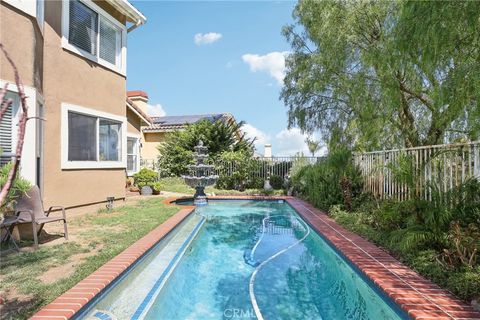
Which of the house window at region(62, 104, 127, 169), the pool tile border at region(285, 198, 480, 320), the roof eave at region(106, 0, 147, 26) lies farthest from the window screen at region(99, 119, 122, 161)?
the pool tile border at region(285, 198, 480, 320)

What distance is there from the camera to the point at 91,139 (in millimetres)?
11117

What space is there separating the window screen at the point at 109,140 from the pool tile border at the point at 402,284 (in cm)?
845

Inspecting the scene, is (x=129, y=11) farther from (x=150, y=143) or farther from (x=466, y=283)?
(x=150, y=143)

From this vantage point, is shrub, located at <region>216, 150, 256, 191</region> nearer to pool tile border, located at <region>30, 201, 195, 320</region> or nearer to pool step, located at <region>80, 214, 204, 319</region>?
pool step, located at <region>80, 214, 204, 319</region>

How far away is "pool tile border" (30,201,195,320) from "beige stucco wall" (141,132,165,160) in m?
22.3

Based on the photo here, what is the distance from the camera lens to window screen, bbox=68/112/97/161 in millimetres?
10211

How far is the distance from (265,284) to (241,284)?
42 cm

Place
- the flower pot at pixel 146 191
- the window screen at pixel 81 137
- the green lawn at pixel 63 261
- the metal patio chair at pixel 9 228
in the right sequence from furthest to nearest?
the flower pot at pixel 146 191 → the window screen at pixel 81 137 → the metal patio chair at pixel 9 228 → the green lawn at pixel 63 261

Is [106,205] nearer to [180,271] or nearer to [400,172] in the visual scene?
[180,271]

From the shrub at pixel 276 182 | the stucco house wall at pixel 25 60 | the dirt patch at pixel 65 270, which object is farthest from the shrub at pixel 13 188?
the shrub at pixel 276 182

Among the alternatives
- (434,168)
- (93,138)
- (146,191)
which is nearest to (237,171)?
(146,191)

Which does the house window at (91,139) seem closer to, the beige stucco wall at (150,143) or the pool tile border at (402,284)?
the pool tile border at (402,284)

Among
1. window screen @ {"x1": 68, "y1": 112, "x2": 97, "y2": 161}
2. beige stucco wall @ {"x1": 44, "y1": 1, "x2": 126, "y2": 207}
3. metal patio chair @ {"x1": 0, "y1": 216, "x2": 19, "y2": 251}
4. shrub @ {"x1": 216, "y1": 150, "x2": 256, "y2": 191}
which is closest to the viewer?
metal patio chair @ {"x1": 0, "y1": 216, "x2": 19, "y2": 251}

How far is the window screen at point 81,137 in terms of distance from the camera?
10211 millimetres
